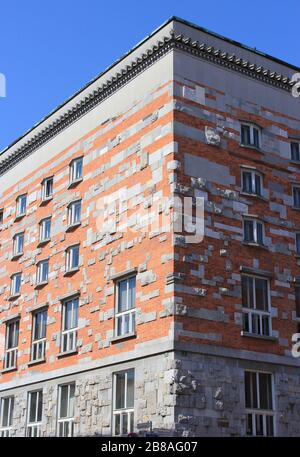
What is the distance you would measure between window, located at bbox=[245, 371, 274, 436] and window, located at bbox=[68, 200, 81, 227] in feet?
36.1

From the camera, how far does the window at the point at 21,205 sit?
3907cm

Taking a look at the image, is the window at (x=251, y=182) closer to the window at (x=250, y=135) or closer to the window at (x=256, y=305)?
the window at (x=250, y=135)

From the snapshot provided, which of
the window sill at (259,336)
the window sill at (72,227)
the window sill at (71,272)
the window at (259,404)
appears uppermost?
the window sill at (72,227)

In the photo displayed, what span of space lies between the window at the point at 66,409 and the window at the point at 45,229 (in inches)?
306

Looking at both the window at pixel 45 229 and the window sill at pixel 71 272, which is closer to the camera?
the window sill at pixel 71 272

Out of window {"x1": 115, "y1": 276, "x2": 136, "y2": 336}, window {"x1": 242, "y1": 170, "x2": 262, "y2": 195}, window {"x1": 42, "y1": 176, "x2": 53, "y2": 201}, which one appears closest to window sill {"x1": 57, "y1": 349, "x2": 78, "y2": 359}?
window {"x1": 115, "y1": 276, "x2": 136, "y2": 336}

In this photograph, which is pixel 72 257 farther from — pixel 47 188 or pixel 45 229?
pixel 47 188

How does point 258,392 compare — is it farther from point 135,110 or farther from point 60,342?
point 135,110

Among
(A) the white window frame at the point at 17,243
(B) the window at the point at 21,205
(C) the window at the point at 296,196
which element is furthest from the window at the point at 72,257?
(C) the window at the point at 296,196

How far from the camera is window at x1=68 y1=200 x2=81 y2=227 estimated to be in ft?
112

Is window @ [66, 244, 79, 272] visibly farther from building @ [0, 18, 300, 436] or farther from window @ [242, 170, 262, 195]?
window @ [242, 170, 262, 195]

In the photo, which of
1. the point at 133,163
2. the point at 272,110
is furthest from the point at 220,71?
the point at 133,163

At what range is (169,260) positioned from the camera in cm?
2769

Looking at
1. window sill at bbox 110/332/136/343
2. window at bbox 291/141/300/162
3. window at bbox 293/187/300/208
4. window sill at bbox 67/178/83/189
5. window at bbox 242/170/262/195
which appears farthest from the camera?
window sill at bbox 67/178/83/189
